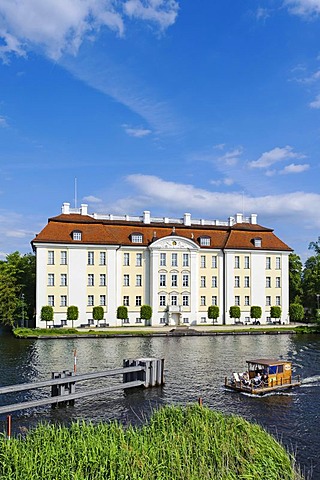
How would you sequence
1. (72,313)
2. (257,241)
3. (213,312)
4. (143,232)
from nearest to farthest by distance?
(72,313)
(213,312)
(143,232)
(257,241)

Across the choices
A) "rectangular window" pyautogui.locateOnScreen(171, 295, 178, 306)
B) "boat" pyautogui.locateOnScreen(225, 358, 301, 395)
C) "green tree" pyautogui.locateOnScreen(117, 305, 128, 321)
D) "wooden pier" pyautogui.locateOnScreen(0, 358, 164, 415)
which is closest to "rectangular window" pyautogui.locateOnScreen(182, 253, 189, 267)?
"rectangular window" pyautogui.locateOnScreen(171, 295, 178, 306)

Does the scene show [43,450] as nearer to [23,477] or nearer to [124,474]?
[23,477]

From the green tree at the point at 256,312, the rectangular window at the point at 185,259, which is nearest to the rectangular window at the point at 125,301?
the rectangular window at the point at 185,259

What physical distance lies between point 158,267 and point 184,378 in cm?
3714

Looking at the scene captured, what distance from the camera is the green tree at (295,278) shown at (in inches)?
3327

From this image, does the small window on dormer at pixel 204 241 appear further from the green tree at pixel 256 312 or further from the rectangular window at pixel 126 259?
the green tree at pixel 256 312

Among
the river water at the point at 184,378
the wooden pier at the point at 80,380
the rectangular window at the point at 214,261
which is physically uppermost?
the rectangular window at the point at 214,261

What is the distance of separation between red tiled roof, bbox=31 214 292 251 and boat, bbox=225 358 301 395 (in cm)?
3841

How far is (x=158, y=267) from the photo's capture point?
67.7m

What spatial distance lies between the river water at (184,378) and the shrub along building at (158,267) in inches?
462

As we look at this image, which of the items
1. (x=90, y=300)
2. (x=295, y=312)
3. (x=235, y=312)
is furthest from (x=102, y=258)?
(x=295, y=312)

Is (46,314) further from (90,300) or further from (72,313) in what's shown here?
(90,300)

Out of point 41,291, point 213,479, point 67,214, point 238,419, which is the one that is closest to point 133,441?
point 213,479

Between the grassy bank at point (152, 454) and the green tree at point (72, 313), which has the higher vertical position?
the green tree at point (72, 313)
